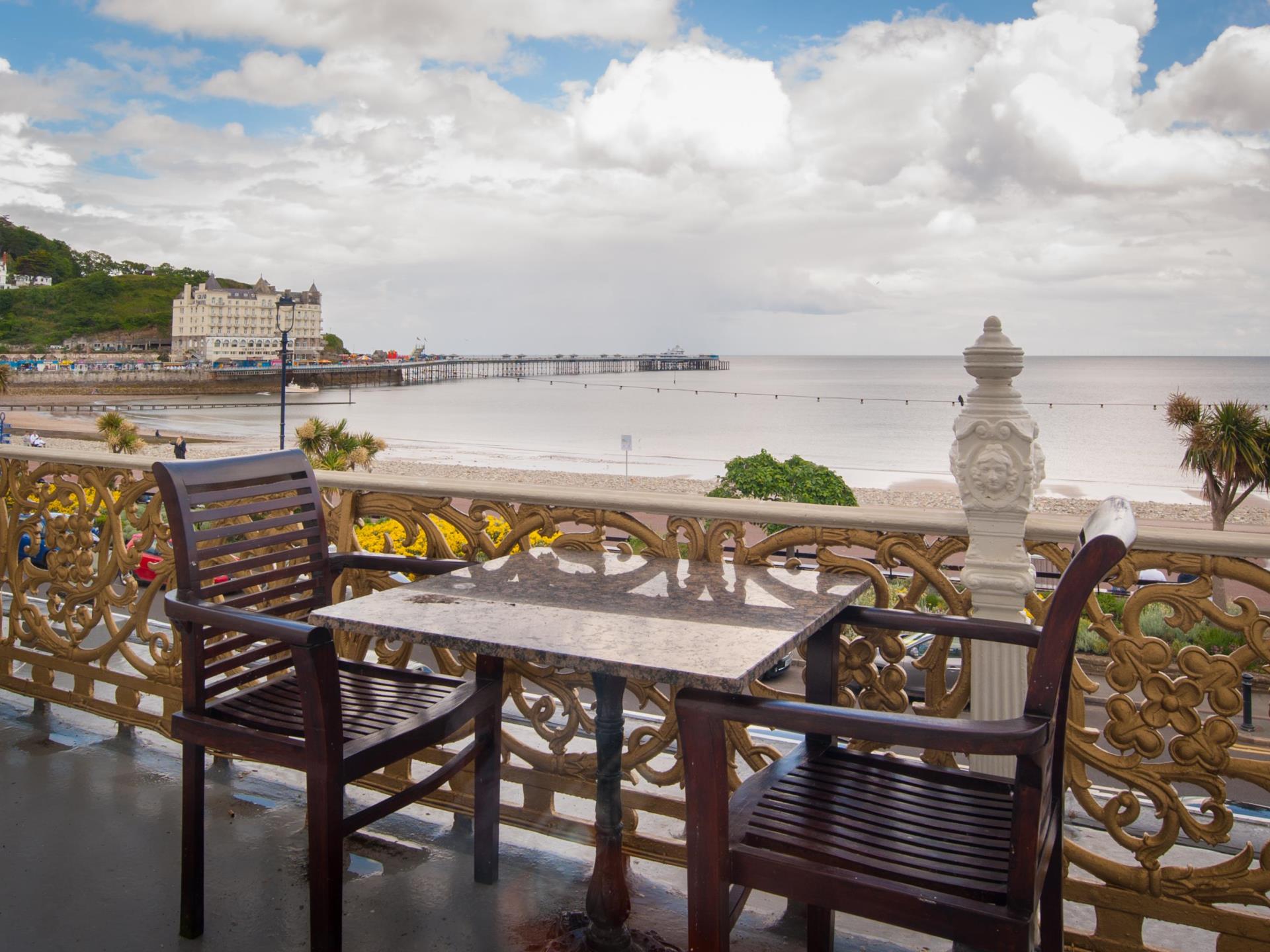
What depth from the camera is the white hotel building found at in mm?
126812

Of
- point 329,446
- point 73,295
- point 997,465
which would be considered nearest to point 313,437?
point 329,446

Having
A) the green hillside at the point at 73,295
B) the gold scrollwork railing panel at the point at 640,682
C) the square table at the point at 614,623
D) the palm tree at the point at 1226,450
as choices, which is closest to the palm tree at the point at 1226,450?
the palm tree at the point at 1226,450

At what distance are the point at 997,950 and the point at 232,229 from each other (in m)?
194

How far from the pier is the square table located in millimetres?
119268

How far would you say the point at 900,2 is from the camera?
47.2ft

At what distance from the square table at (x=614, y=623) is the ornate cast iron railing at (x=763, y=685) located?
13cm

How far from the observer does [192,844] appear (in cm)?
232

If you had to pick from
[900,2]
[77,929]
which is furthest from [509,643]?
[900,2]

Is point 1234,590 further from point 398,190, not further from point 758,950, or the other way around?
point 398,190

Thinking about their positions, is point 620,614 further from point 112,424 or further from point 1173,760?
point 112,424

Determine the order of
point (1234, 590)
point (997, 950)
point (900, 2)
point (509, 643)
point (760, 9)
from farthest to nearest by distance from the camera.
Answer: point (1234, 590) < point (900, 2) < point (760, 9) < point (509, 643) < point (997, 950)

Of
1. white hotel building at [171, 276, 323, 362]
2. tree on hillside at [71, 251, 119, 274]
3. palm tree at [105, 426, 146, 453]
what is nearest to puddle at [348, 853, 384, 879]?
palm tree at [105, 426, 146, 453]

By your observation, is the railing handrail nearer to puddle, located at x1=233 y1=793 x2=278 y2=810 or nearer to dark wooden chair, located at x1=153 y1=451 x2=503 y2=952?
dark wooden chair, located at x1=153 y1=451 x2=503 y2=952

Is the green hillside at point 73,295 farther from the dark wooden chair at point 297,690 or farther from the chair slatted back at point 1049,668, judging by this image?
the chair slatted back at point 1049,668
